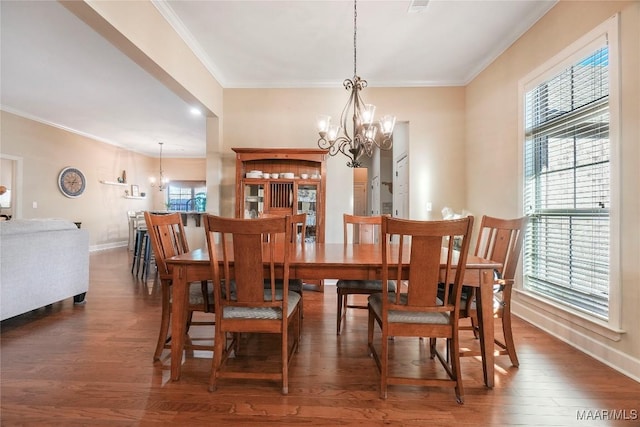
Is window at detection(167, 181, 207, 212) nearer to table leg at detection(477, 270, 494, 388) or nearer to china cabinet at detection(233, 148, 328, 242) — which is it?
china cabinet at detection(233, 148, 328, 242)

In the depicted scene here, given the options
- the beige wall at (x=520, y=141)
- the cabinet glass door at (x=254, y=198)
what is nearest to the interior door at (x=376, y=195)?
the beige wall at (x=520, y=141)

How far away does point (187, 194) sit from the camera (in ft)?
30.2

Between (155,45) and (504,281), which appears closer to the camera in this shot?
(504,281)

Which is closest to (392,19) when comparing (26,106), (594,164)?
(594,164)

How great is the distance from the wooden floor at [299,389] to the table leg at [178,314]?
0.41 feet

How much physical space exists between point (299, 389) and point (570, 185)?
8.40 feet

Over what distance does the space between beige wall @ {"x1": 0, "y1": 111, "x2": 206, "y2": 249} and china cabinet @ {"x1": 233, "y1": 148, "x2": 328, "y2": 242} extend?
4876 millimetres

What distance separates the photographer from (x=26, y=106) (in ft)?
16.4

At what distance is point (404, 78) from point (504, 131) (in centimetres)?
147

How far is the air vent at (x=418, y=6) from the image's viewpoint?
2407 mm

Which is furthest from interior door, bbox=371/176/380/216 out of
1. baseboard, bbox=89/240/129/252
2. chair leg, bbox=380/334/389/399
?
baseboard, bbox=89/240/129/252

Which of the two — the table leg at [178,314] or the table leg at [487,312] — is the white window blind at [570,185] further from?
the table leg at [178,314]

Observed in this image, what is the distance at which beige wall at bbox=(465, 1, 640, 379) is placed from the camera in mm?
1792

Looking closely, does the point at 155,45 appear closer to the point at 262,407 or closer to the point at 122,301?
the point at 122,301
